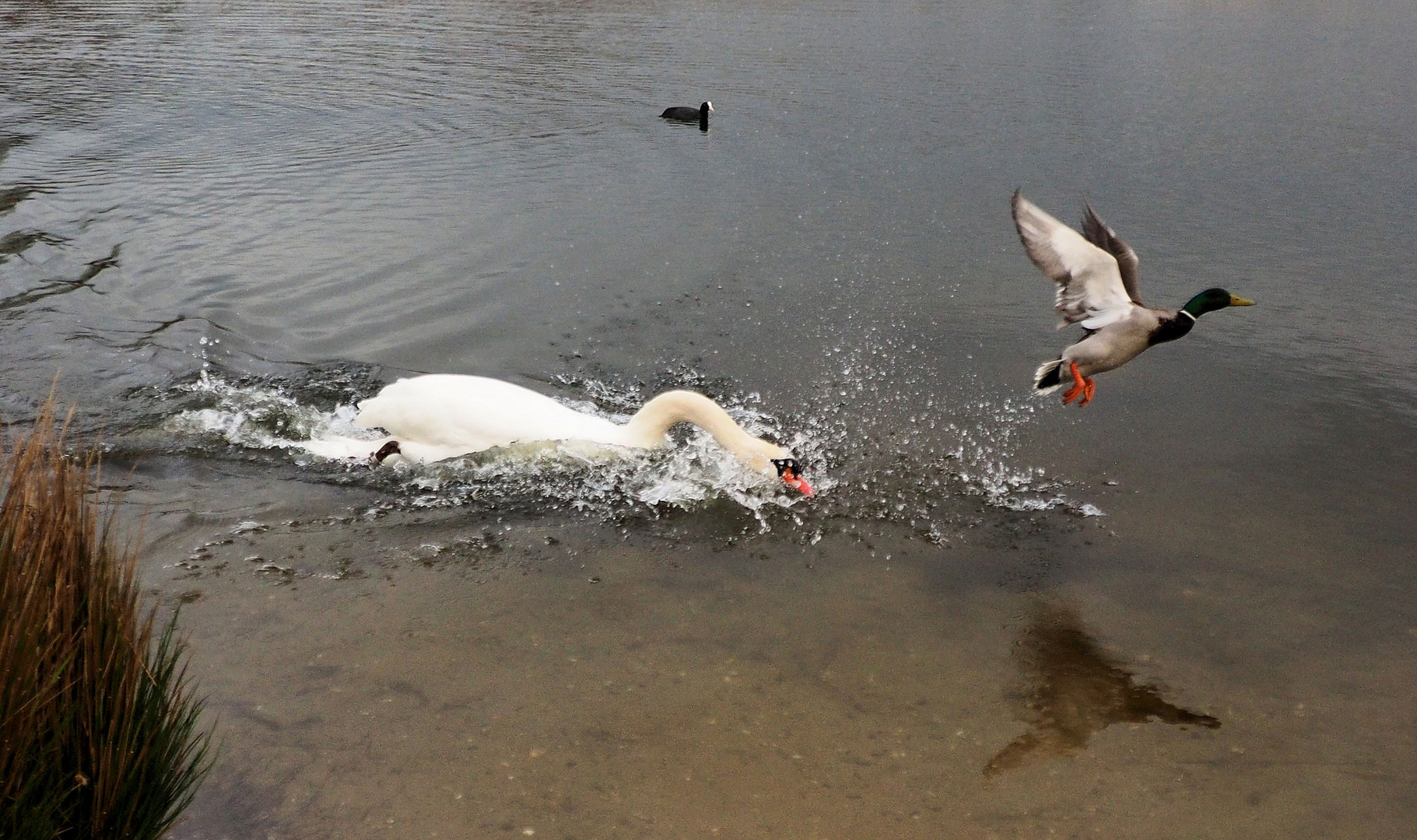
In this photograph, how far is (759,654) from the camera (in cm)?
538

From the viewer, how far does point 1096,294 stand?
651cm

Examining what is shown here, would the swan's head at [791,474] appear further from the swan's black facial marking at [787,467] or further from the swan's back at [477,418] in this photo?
the swan's back at [477,418]

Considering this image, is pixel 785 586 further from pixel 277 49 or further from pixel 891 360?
pixel 277 49

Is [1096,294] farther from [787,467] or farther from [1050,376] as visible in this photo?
[787,467]

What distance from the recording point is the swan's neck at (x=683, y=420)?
7016 mm

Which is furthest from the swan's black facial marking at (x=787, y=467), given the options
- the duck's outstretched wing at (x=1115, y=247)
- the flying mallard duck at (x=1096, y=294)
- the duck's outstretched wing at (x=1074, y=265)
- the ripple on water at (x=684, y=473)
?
the duck's outstretched wing at (x=1115, y=247)

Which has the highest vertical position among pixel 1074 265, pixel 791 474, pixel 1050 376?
pixel 1074 265

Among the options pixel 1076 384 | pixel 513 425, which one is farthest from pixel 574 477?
pixel 1076 384

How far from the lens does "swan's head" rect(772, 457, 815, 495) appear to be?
679cm

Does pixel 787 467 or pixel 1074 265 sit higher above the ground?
pixel 1074 265

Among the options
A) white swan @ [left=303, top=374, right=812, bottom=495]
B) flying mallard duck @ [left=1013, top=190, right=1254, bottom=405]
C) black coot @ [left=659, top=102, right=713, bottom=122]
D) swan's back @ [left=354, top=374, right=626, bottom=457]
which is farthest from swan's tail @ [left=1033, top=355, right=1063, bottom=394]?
black coot @ [left=659, top=102, right=713, bottom=122]

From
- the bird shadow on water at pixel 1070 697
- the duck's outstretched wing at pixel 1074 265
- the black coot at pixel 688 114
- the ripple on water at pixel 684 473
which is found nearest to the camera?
the bird shadow on water at pixel 1070 697

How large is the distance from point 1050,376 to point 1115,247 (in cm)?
85

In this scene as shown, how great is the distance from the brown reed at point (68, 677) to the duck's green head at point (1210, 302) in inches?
220
